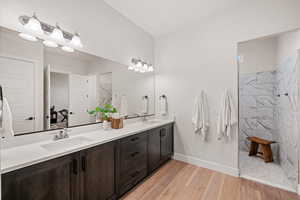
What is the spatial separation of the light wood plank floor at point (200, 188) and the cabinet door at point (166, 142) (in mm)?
347

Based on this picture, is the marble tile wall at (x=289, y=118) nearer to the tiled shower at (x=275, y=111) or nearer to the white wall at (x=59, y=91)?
the tiled shower at (x=275, y=111)

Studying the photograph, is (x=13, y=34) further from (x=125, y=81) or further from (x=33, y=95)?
(x=125, y=81)

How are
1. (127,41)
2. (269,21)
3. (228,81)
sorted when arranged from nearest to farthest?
(269,21) → (228,81) → (127,41)

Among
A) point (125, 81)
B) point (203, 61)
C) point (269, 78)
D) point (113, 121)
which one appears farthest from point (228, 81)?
point (113, 121)

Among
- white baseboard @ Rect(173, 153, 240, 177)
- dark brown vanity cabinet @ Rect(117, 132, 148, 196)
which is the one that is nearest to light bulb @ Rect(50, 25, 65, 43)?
dark brown vanity cabinet @ Rect(117, 132, 148, 196)

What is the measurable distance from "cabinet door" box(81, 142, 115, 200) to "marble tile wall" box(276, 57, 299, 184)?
2487mm

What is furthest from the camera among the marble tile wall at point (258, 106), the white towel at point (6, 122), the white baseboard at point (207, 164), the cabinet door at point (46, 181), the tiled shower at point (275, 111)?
the marble tile wall at point (258, 106)

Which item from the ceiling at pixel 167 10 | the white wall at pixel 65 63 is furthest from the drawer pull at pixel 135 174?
the ceiling at pixel 167 10

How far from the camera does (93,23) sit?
203 cm

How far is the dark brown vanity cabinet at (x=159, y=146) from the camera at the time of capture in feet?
7.53

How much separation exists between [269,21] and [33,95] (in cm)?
331

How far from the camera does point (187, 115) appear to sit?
2830 mm

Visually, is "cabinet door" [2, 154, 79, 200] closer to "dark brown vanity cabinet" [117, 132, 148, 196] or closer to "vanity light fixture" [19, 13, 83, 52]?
"dark brown vanity cabinet" [117, 132, 148, 196]

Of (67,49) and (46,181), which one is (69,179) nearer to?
(46,181)
